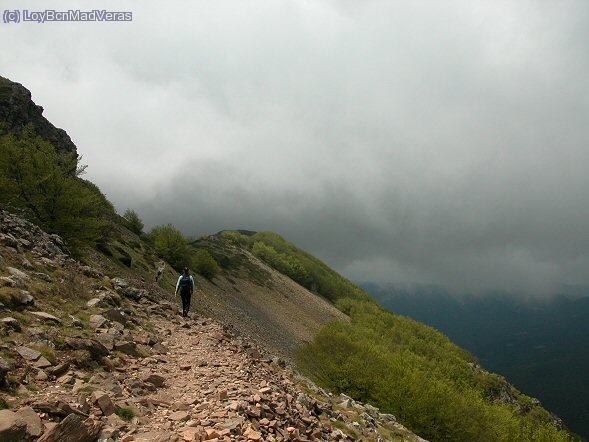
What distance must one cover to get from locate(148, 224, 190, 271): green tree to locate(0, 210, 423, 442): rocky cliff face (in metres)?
46.1

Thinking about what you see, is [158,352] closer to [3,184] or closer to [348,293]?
[3,184]

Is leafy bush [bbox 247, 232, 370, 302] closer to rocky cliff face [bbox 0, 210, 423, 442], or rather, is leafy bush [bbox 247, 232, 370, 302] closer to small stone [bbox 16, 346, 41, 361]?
rocky cliff face [bbox 0, 210, 423, 442]

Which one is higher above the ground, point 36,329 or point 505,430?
point 505,430

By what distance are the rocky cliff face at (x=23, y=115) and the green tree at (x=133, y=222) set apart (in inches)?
719

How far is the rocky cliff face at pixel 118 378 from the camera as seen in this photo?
8734 millimetres

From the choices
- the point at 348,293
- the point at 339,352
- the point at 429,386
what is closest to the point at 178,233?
the point at 339,352

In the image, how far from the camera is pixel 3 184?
30156 mm

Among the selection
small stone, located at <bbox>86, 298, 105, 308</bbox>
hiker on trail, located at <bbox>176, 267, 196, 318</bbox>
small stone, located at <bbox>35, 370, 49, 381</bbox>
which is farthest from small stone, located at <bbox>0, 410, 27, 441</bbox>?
hiker on trail, located at <bbox>176, 267, 196, 318</bbox>

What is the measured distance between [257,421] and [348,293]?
143210 millimetres

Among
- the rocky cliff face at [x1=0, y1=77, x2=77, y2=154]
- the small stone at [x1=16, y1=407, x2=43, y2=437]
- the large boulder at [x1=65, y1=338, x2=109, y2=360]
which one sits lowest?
the small stone at [x1=16, y1=407, x2=43, y2=437]

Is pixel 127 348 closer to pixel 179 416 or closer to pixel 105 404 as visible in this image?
pixel 105 404

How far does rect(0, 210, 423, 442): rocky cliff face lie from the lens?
8734mm

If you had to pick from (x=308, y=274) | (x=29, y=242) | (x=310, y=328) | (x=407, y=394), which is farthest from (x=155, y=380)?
(x=308, y=274)

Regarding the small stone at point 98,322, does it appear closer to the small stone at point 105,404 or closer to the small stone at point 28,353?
the small stone at point 28,353
